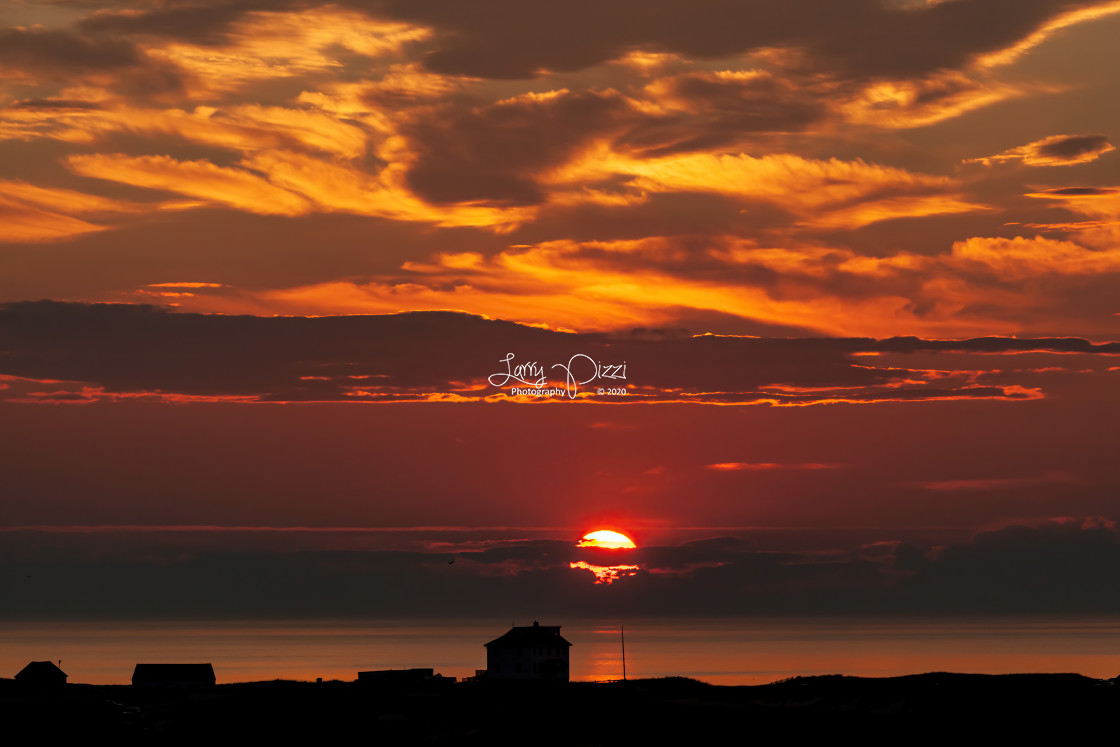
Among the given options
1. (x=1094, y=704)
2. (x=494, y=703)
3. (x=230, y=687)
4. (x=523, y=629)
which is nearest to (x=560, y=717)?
(x=494, y=703)

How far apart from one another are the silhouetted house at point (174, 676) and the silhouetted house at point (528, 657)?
34.1 metres

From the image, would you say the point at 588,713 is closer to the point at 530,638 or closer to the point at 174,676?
the point at 530,638

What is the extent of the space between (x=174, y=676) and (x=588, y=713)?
2309 inches

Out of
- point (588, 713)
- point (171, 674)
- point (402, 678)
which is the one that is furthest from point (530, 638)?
point (171, 674)

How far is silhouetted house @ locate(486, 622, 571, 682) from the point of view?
12850cm

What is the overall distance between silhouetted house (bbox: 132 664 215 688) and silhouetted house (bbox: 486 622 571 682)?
112ft

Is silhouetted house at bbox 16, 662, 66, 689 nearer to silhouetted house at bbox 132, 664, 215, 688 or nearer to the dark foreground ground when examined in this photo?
the dark foreground ground

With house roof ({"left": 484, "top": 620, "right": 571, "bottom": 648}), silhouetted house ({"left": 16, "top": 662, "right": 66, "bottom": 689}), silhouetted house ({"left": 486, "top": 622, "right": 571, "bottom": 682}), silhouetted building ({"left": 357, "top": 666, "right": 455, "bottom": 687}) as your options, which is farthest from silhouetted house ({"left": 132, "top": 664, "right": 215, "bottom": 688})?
house roof ({"left": 484, "top": 620, "right": 571, "bottom": 648})

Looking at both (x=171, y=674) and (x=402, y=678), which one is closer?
(x=402, y=678)

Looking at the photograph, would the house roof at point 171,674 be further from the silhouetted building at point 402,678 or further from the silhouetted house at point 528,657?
the silhouetted house at point 528,657

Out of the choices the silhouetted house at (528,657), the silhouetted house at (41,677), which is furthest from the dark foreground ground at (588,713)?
the silhouetted house at (528,657)

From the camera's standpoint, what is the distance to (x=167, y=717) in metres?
110

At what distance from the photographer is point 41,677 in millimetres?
129250

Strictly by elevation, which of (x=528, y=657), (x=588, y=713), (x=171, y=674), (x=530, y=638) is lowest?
(x=588, y=713)
